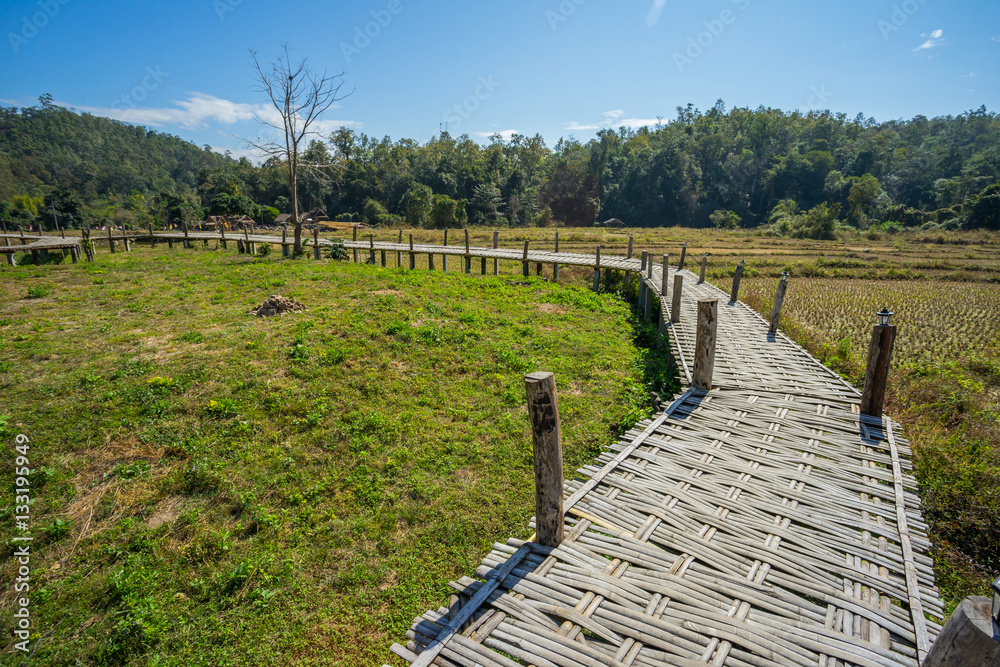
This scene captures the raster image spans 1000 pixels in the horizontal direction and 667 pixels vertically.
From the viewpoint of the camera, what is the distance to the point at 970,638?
1802 mm

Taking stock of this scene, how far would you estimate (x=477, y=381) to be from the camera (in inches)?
356

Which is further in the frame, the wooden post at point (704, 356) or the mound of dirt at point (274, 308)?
the mound of dirt at point (274, 308)

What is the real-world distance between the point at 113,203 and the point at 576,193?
66844 millimetres

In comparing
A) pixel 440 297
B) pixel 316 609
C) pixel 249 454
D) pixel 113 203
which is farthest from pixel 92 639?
pixel 113 203

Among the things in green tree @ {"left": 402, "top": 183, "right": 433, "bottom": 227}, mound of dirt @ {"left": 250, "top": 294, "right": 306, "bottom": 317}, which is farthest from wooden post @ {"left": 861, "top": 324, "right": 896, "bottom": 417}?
green tree @ {"left": 402, "top": 183, "right": 433, "bottom": 227}

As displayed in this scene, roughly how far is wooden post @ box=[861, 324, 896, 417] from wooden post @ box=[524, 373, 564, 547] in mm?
4638

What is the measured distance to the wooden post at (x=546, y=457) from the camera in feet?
11.8

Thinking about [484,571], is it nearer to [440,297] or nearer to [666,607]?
[666,607]

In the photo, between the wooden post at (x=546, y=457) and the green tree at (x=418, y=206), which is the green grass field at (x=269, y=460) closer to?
the wooden post at (x=546, y=457)

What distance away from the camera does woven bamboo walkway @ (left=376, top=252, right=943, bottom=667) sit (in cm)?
290

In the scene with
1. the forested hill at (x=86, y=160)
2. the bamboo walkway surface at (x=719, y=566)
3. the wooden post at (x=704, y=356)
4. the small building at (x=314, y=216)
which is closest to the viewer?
the bamboo walkway surface at (x=719, y=566)

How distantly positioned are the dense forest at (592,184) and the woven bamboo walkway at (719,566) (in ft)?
150

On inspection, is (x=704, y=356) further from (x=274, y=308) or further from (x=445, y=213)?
(x=445, y=213)

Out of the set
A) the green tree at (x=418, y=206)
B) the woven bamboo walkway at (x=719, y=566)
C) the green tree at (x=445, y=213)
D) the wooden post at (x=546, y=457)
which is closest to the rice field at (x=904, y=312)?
the woven bamboo walkway at (x=719, y=566)
